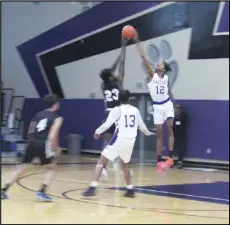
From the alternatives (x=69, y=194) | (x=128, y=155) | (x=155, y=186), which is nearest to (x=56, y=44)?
(x=128, y=155)

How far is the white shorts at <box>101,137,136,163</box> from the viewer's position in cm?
142

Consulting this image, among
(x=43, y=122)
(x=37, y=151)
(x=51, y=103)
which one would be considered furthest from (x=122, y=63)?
(x=37, y=151)

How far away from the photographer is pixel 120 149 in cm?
148

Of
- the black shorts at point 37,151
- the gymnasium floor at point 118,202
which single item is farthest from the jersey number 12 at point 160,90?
the gymnasium floor at point 118,202

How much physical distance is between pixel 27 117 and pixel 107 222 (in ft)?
22.3

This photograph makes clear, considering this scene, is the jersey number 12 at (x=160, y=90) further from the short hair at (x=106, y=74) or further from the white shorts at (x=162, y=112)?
the short hair at (x=106, y=74)

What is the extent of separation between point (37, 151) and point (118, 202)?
7.72 meters

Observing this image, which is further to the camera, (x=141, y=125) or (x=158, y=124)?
(x=141, y=125)

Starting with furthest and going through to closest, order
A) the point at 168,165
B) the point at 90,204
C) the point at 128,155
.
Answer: the point at 90,204, the point at 128,155, the point at 168,165

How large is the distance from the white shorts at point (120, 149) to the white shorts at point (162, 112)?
173 millimetres

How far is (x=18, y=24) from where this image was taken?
2.02 m

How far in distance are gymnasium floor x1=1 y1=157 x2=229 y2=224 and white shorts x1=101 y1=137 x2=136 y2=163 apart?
5.64 m

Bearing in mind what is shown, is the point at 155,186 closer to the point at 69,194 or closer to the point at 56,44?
the point at 69,194

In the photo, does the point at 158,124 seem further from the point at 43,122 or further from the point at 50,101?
the point at 43,122
